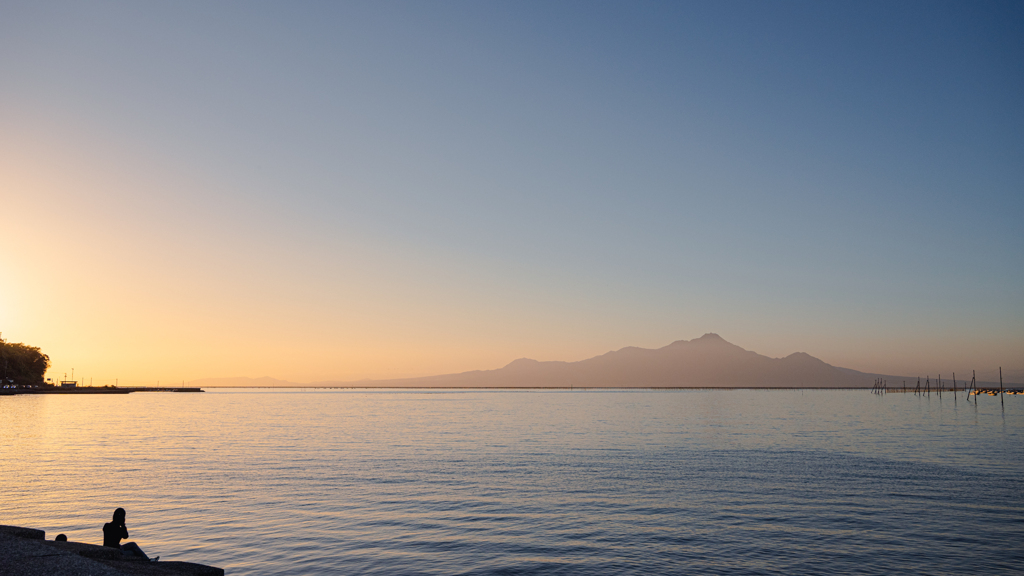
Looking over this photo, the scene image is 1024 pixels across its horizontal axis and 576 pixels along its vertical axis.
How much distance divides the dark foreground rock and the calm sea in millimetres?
3291

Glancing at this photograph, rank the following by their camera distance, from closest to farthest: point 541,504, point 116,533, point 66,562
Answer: point 66,562 → point 116,533 → point 541,504

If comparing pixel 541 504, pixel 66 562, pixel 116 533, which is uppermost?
pixel 66 562

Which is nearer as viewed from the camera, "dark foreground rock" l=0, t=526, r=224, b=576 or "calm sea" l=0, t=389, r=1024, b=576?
"dark foreground rock" l=0, t=526, r=224, b=576

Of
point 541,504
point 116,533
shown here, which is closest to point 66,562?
point 116,533

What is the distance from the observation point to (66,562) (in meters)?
14.9

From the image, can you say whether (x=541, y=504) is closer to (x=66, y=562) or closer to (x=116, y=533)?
(x=116, y=533)

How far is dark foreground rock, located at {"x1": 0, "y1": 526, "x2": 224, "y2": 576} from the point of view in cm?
1421

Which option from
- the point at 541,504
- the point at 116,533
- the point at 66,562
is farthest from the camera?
the point at 541,504

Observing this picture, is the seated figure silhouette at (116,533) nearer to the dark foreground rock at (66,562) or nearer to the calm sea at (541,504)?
the dark foreground rock at (66,562)

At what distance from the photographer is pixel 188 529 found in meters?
24.8

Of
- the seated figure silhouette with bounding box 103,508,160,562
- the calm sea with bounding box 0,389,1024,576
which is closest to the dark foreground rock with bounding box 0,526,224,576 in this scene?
the seated figure silhouette with bounding box 103,508,160,562

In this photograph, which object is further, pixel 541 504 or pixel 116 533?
pixel 541 504

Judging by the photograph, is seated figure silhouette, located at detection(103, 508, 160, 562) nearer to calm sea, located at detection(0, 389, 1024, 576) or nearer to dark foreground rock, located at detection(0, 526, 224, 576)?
dark foreground rock, located at detection(0, 526, 224, 576)

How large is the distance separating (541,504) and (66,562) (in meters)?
20.1
